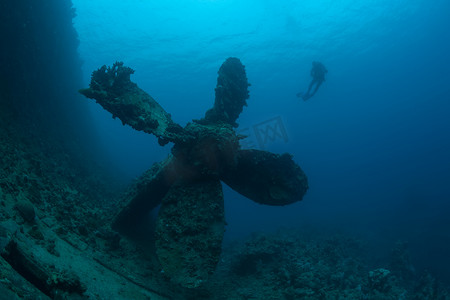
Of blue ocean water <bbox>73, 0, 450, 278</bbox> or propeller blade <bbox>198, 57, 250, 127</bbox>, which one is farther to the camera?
blue ocean water <bbox>73, 0, 450, 278</bbox>

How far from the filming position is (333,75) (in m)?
63.1

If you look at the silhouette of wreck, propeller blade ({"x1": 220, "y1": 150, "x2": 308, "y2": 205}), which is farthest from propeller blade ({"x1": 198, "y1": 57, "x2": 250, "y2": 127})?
propeller blade ({"x1": 220, "y1": 150, "x2": 308, "y2": 205})

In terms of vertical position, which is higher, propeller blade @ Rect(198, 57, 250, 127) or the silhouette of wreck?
propeller blade @ Rect(198, 57, 250, 127)

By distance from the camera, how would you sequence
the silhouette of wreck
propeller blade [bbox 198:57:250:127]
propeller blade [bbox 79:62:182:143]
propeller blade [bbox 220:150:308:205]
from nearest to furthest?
1. the silhouette of wreck
2. propeller blade [bbox 79:62:182:143]
3. propeller blade [bbox 220:150:308:205]
4. propeller blade [bbox 198:57:250:127]

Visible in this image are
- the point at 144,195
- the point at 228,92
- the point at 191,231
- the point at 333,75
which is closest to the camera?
the point at 191,231

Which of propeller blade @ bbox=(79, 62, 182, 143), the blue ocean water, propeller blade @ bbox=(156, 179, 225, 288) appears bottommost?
propeller blade @ bbox=(156, 179, 225, 288)

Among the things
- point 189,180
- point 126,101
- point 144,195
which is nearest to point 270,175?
point 189,180

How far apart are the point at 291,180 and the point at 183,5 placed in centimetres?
4440

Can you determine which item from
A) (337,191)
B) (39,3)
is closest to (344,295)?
(39,3)

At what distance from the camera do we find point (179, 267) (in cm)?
543

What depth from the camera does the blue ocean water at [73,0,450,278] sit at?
3794 centimetres

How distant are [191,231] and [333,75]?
6571cm

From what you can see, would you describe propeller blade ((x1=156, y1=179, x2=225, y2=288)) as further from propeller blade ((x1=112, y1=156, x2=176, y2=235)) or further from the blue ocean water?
the blue ocean water

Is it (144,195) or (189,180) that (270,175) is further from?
(144,195)
